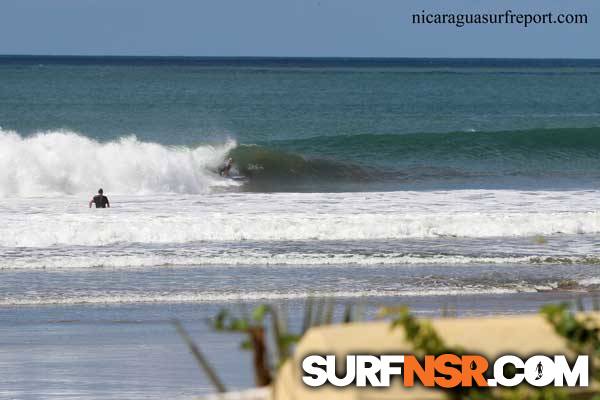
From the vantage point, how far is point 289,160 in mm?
32375

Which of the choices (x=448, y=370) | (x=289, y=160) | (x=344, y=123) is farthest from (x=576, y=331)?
(x=344, y=123)

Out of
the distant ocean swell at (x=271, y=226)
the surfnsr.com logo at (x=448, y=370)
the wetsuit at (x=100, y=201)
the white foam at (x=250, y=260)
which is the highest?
the wetsuit at (x=100, y=201)

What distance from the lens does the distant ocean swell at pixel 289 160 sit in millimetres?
24422

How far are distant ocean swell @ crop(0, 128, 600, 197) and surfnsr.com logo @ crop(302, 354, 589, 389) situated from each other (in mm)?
20808

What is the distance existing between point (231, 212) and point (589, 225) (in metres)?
5.59

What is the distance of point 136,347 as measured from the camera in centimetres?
870

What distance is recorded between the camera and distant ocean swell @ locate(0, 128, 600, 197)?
→ 24.4m

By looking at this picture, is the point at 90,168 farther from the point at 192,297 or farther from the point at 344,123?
the point at 344,123

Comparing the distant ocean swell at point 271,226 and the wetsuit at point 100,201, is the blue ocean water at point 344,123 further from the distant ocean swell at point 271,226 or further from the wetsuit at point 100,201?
the distant ocean swell at point 271,226

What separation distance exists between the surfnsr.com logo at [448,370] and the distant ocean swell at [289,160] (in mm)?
20808

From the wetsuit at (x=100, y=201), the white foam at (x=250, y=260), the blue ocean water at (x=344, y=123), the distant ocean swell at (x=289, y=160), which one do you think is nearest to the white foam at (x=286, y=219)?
the wetsuit at (x=100, y=201)

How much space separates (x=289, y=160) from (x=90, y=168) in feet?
28.0

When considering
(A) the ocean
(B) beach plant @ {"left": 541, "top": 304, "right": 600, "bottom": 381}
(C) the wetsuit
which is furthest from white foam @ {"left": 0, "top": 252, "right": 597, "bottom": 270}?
(B) beach plant @ {"left": 541, "top": 304, "right": 600, "bottom": 381}

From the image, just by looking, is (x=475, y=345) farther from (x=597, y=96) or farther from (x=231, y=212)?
(x=597, y=96)
